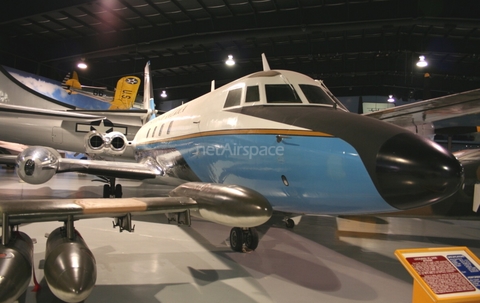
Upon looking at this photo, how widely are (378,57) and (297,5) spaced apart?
26.7 ft

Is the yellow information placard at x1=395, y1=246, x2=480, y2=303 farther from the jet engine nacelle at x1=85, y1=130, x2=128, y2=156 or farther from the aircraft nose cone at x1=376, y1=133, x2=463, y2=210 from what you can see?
the jet engine nacelle at x1=85, y1=130, x2=128, y2=156

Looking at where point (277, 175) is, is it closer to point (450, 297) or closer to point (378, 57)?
point (450, 297)

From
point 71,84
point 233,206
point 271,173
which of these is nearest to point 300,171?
point 271,173

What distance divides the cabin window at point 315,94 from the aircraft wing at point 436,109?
14.2 ft

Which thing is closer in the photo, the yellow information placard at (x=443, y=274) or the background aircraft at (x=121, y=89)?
the yellow information placard at (x=443, y=274)

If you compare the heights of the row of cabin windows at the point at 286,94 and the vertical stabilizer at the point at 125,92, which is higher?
the vertical stabilizer at the point at 125,92

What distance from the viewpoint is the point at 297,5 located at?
12.4 metres

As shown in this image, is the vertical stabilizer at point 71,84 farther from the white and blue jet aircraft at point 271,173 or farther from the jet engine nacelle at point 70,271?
the jet engine nacelle at point 70,271

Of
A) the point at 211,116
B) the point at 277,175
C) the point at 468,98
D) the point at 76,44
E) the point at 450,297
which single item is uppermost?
the point at 76,44

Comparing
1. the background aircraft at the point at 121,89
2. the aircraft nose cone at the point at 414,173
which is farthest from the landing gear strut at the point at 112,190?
the background aircraft at the point at 121,89

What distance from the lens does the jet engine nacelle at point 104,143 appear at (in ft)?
29.9

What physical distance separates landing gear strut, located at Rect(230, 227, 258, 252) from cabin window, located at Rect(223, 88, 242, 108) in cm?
196

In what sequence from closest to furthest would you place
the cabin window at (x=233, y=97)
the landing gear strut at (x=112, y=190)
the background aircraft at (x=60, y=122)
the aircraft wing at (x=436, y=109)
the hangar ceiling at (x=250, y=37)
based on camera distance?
the cabin window at (x=233, y=97), the aircraft wing at (x=436, y=109), the background aircraft at (x=60, y=122), the landing gear strut at (x=112, y=190), the hangar ceiling at (x=250, y=37)

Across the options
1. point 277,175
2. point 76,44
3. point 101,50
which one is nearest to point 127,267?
point 277,175
